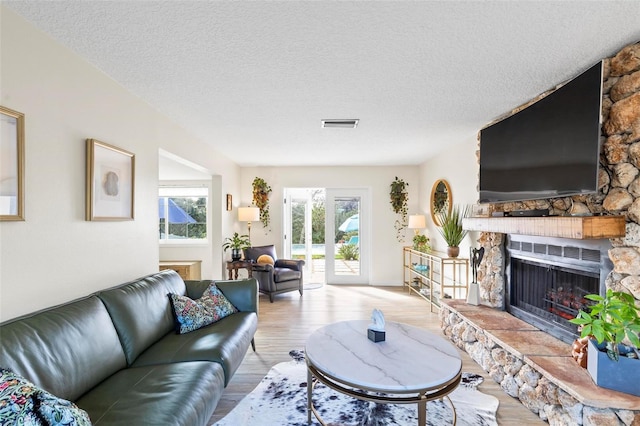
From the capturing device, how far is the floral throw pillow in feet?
7.49

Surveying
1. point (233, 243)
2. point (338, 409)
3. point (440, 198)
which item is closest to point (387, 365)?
point (338, 409)

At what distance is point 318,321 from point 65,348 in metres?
2.71

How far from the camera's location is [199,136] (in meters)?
3.65

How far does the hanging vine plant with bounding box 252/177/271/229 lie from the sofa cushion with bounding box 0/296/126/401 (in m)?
3.96

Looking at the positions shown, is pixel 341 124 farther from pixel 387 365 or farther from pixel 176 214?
pixel 176 214

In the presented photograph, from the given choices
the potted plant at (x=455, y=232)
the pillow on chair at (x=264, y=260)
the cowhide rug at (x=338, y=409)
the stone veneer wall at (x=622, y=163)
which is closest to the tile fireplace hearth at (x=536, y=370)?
the cowhide rug at (x=338, y=409)

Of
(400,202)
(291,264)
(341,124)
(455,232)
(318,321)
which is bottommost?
(318,321)

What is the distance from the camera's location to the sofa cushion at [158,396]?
1.31 meters

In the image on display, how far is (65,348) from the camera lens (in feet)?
4.71

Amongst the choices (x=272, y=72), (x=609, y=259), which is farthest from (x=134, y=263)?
(x=609, y=259)

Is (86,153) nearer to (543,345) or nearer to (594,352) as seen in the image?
(594,352)

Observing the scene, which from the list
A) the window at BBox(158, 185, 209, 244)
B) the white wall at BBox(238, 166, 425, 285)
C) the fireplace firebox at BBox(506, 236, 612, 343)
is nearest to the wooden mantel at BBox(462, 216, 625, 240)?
the fireplace firebox at BBox(506, 236, 612, 343)

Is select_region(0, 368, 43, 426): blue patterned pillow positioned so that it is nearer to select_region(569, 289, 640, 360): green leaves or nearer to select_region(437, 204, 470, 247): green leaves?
select_region(569, 289, 640, 360): green leaves

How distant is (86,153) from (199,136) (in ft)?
5.78
